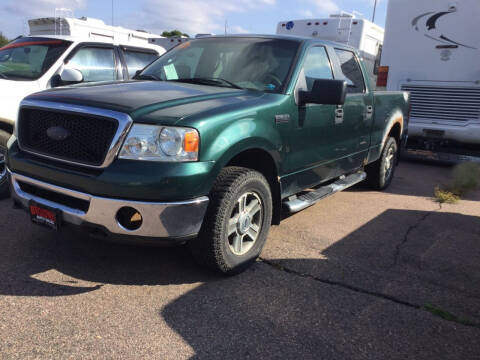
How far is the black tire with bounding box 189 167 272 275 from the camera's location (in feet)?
10.4

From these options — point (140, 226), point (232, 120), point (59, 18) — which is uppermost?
point (59, 18)

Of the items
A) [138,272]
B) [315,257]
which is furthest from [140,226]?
[315,257]

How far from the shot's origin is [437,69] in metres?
8.77

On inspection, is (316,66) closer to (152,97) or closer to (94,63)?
(152,97)

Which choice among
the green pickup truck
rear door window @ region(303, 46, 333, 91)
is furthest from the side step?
rear door window @ region(303, 46, 333, 91)

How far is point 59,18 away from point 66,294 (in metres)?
10.1

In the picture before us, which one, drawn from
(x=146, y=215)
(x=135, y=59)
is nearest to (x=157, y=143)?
(x=146, y=215)

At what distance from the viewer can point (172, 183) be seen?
2.84 metres

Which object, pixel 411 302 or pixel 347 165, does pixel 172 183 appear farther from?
pixel 347 165

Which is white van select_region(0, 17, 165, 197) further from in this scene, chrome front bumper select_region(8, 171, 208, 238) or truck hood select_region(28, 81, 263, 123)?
chrome front bumper select_region(8, 171, 208, 238)

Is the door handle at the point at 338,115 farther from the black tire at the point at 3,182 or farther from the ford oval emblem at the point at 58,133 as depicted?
the black tire at the point at 3,182

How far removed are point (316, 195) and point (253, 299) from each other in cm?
158

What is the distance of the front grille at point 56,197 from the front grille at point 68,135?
0.81ft

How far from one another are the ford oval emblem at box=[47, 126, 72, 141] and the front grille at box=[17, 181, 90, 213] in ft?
1.22
